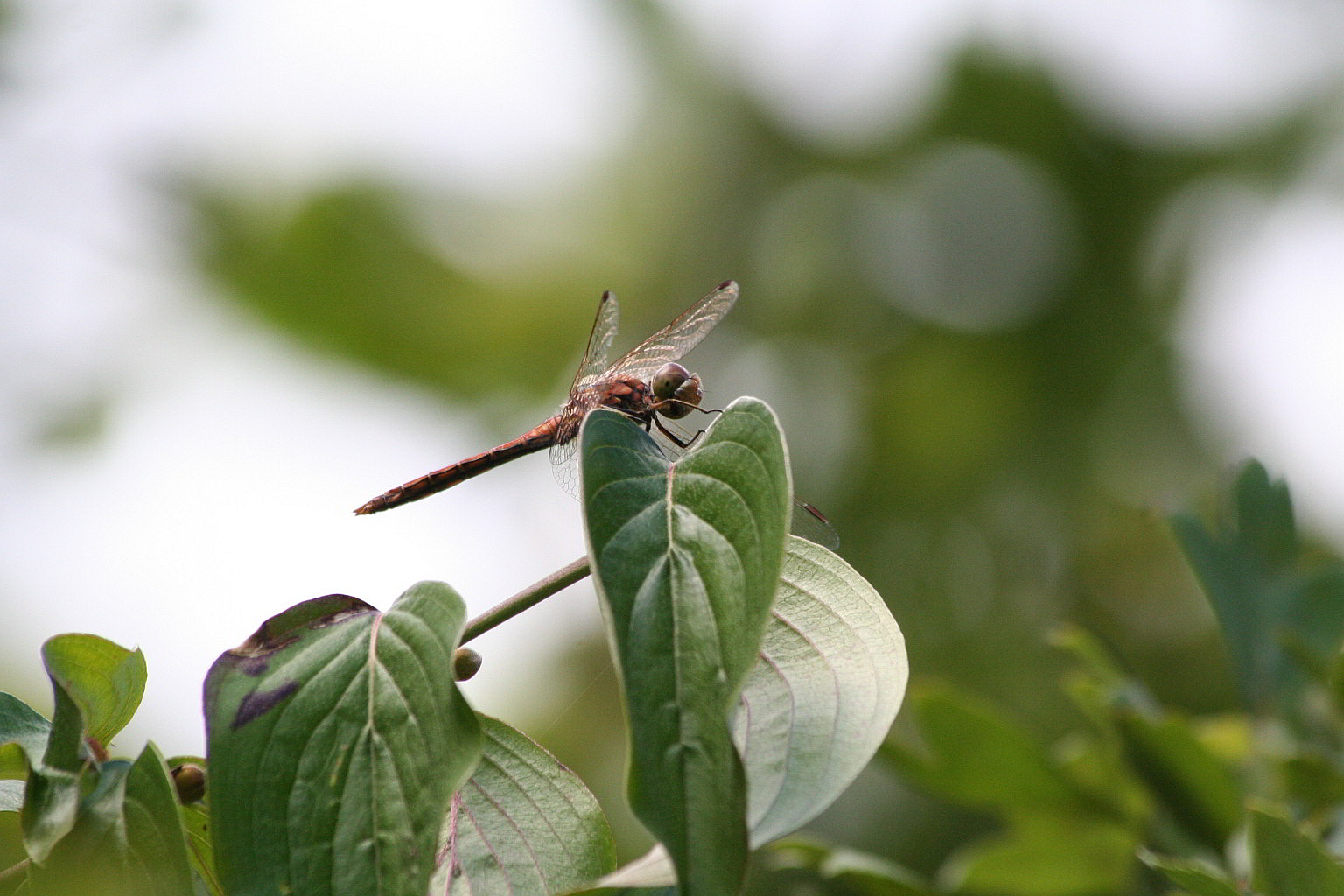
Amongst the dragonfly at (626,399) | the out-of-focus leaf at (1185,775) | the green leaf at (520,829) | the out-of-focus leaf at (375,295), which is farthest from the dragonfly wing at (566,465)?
the out-of-focus leaf at (375,295)

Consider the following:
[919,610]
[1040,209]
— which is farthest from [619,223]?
[919,610]

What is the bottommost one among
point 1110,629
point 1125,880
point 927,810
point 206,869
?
point 927,810

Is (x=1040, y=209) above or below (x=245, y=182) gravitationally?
below

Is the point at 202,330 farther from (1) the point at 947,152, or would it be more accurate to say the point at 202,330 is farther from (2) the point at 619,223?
(1) the point at 947,152

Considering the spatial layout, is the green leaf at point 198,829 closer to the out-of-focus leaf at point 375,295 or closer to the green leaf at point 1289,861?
the green leaf at point 1289,861

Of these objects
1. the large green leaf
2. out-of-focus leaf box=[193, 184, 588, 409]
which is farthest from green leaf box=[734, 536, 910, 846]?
out-of-focus leaf box=[193, 184, 588, 409]

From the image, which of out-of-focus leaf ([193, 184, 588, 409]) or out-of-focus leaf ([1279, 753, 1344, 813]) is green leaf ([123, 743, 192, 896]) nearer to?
out-of-focus leaf ([1279, 753, 1344, 813])
